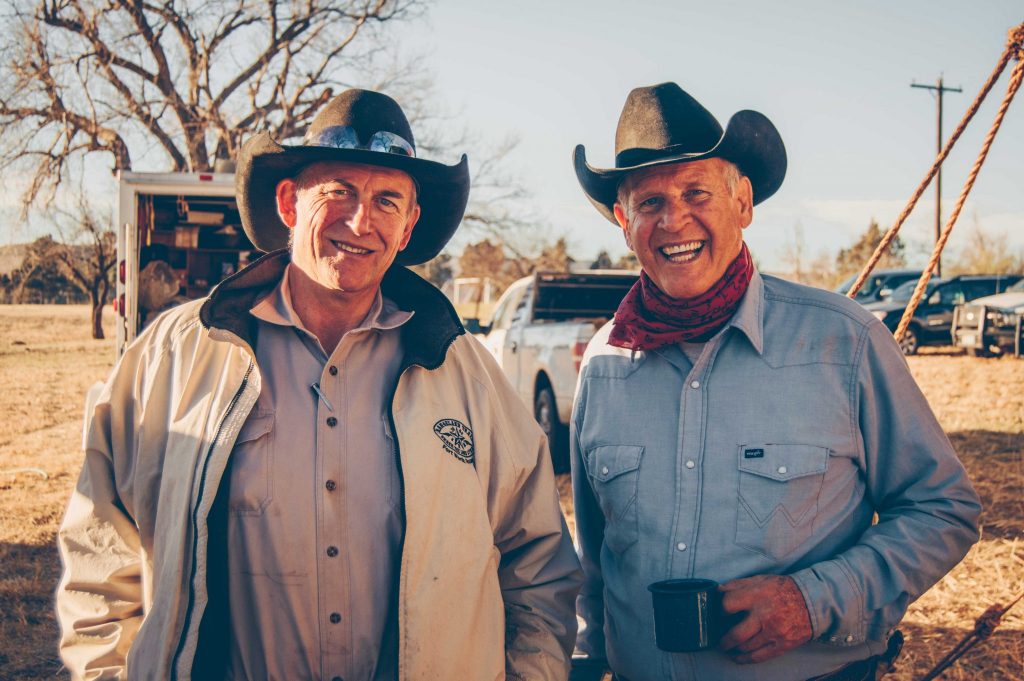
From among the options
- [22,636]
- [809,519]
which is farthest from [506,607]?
[22,636]

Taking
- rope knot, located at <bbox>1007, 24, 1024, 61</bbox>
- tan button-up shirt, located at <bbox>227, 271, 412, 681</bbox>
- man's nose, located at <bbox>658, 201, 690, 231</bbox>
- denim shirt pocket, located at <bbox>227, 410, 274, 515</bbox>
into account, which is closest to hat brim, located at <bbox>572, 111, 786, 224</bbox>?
man's nose, located at <bbox>658, 201, 690, 231</bbox>

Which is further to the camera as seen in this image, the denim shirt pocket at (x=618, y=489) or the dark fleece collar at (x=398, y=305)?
the denim shirt pocket at (x=618, y=489)

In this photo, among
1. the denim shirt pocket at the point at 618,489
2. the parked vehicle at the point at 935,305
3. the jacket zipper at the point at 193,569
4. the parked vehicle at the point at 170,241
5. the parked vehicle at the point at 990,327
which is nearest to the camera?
the jacket zipper at the point at 193,569

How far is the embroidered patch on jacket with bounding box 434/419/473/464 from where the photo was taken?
229 cm

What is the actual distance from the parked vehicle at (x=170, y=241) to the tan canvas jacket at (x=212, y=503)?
23.6ft

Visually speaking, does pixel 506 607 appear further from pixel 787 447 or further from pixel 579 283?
pixel 579 283

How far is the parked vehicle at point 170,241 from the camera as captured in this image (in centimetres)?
899

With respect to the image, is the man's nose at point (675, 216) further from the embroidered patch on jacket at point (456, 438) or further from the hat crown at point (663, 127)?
the embroidered patch on jacket at point (456, 438)

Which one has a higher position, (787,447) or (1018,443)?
(787,447)

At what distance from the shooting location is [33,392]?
838 centimetres

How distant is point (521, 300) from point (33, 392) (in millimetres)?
5223

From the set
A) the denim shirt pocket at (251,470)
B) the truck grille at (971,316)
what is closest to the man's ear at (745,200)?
the denim shirt pocket at (251,470)

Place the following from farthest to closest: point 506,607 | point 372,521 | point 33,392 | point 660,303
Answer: point 33,392 < point 660,303 < point 506,607 < point 372,521

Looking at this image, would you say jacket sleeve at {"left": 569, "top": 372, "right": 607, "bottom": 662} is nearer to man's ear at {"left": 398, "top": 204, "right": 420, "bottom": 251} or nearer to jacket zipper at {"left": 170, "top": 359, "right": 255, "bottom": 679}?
man's ear at {"left": 398, "top": 204, "right": 420, "bottom": 251}
